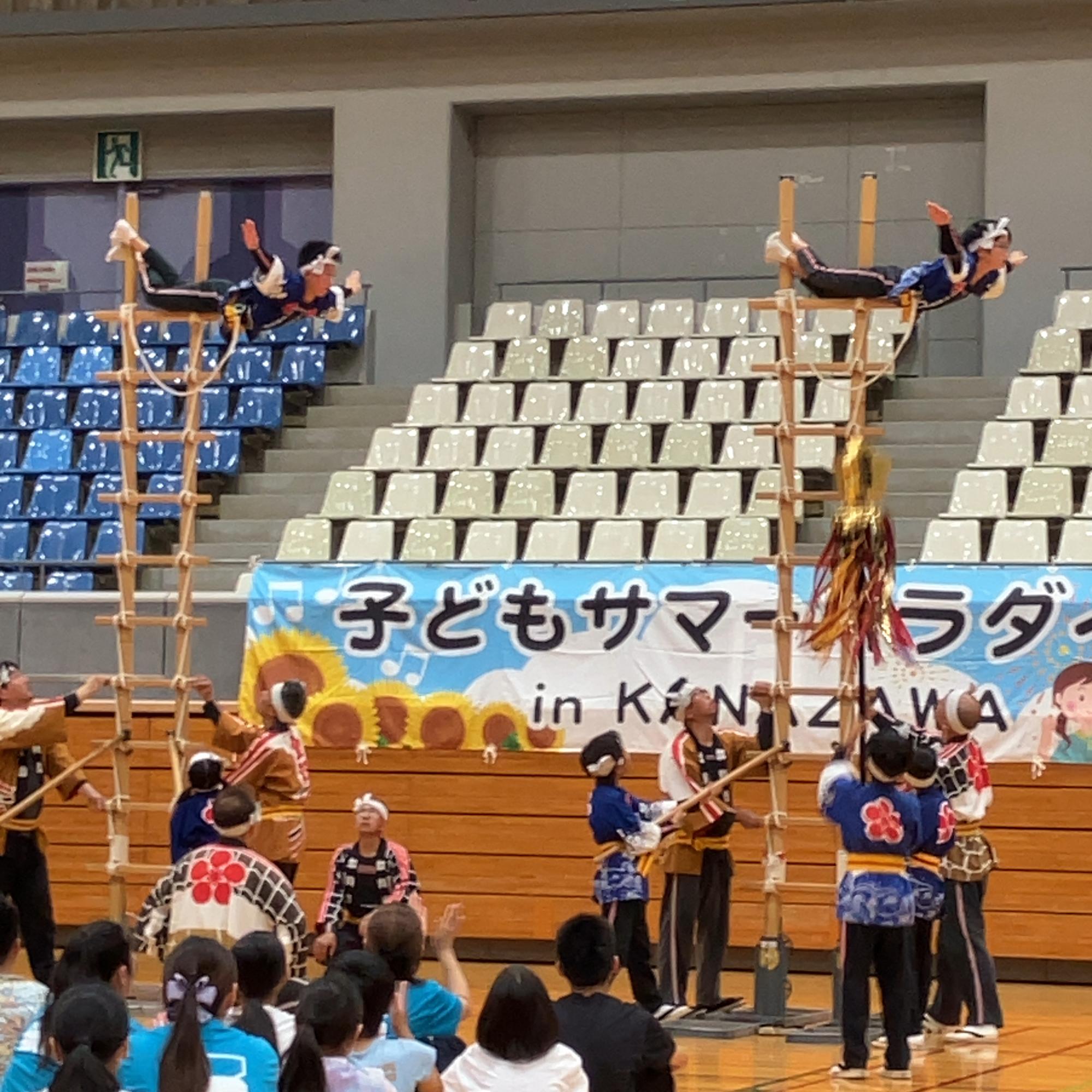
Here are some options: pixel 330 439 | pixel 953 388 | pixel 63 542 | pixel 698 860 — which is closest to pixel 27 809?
pixel 698 860

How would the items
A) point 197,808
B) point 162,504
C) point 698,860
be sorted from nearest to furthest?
point 197,808, point 698,860, point 162,504

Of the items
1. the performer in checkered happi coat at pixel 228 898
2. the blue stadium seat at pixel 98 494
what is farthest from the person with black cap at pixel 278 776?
the blue stadium seat at pixel 98 494

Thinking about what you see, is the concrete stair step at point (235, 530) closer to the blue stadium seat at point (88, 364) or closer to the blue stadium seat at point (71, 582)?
the blue stadium seat at point (71, 582)

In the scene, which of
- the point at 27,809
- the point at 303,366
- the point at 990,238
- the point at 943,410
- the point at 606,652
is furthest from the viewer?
the point at 303,366

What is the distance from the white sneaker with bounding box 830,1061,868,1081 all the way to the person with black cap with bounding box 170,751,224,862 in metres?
3.08

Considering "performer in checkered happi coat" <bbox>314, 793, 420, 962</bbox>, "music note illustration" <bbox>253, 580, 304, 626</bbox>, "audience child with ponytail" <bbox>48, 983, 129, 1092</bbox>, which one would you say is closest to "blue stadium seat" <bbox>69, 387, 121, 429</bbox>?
"music note illustration" <bbox>253, 580, 304, 626</bbox>

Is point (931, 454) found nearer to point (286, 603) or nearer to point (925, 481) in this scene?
point (925, 481)

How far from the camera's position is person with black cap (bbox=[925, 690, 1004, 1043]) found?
10.3m

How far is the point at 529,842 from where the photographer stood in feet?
44.8

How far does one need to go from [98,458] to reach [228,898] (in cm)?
940

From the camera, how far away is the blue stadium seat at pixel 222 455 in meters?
16.4

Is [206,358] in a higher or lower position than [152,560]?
higher

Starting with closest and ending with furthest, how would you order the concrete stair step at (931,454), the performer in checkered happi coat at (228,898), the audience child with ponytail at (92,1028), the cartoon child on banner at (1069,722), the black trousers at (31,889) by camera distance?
the audience child with ponytail at (92,1028)
the performer in checkered happi coat at (228,898)
the black trousers at (31,889)
the cartoon child on banner at (1069,722)
the concrete stair step at (931,454)

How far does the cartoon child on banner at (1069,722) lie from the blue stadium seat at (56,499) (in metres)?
7.25
